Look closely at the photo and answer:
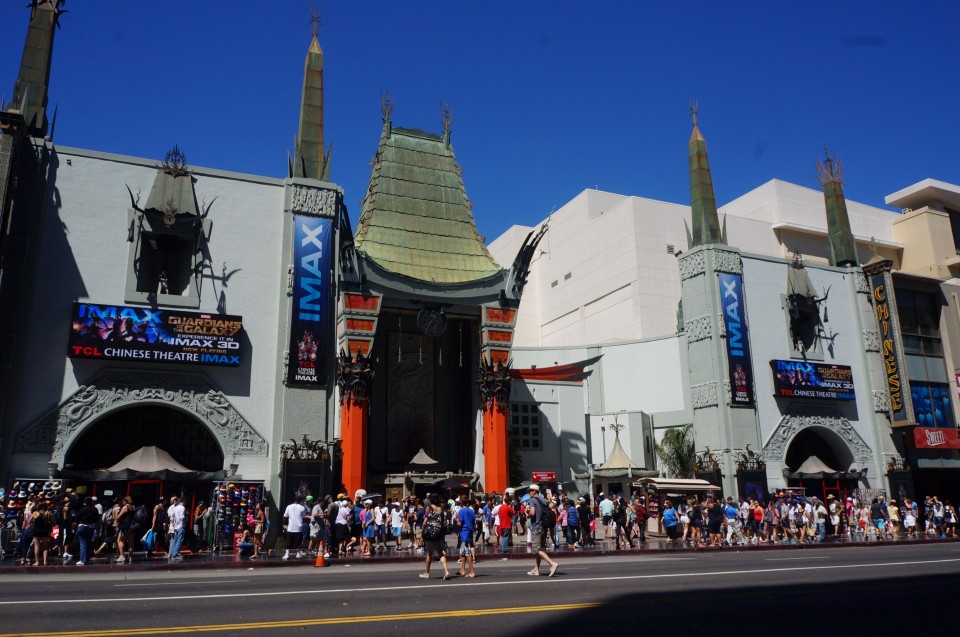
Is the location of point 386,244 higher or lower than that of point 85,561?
higher

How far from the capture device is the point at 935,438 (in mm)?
40812

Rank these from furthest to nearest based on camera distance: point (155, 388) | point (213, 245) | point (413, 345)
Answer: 1. point (413, 345)
2. point (213, 245)
3. point (155, 388)

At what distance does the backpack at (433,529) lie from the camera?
14250mm

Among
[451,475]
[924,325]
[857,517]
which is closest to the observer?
[857,517]

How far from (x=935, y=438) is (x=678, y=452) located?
13088 millimetres

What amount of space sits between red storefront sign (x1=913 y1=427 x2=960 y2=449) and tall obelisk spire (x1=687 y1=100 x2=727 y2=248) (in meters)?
14.1

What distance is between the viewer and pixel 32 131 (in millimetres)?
27891

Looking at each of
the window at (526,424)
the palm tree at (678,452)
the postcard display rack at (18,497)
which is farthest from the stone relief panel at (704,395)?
the postcard display rack at (18,497)

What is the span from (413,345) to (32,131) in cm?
1980

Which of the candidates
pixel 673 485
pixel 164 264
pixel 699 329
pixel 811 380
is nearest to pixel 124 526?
pixel 164 264

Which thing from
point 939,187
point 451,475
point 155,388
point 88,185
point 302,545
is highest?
point 939,187

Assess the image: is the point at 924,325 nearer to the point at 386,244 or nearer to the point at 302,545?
the point at 386,244

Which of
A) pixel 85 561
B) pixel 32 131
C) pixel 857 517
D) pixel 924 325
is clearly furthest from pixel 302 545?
pixel 924 325

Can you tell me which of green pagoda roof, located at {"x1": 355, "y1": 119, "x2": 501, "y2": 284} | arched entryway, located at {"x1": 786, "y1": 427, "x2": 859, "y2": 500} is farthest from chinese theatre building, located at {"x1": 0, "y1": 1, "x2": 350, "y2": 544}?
arched entryway, located at {"x1": 786, "y1": 427, "x2": 859, "y2": 500}
